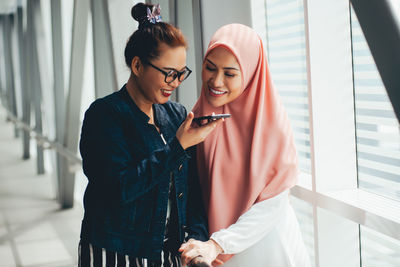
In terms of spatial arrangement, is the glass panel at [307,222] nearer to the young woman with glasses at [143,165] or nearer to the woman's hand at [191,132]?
the young woman with glasses at [143,165]

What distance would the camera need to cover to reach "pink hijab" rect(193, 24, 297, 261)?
56.4 inches

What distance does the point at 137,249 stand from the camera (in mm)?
1519

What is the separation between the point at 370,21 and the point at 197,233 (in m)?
0.84

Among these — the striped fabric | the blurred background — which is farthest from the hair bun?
the striped fabric

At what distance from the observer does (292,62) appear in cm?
223

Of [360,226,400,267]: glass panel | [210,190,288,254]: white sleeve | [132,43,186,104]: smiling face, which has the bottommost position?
[360,226,400,267]: glass panel

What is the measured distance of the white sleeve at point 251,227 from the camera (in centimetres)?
140

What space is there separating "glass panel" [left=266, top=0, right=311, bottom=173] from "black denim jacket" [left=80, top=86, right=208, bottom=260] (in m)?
0.84

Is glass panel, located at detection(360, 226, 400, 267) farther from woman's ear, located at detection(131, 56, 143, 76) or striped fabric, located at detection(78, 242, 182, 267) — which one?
woman's ear, located at detection(131, 56, 143, 76)

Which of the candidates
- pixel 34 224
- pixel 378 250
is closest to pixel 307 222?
pixel 378 250

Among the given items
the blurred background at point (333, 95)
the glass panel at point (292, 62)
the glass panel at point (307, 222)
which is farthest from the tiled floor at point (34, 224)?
the glass panel at point (292, 62)

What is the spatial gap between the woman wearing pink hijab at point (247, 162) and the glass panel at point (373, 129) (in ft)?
1.57

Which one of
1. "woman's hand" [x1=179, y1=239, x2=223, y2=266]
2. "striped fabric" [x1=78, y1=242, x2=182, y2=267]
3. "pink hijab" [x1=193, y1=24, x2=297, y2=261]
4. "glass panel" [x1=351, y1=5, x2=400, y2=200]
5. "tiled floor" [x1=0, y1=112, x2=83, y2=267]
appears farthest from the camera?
"tiled floor" [x1=0, y1=112, x2=83, y2=267]

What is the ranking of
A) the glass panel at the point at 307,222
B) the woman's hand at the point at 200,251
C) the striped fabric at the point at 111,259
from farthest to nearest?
the glass panel at the point at 307,222
the striped fabric at the point at 111,259
the woman's hand at the point at 200,251
